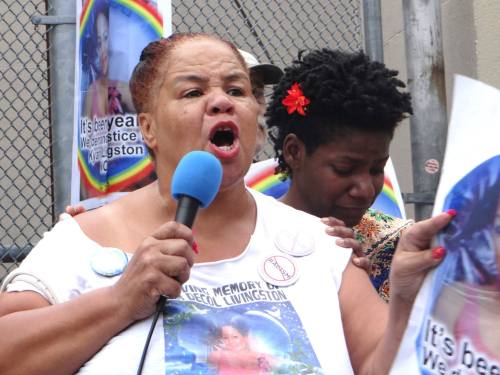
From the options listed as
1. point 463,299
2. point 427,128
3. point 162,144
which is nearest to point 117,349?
→ point 162,144

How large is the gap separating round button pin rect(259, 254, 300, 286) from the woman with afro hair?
80 cm

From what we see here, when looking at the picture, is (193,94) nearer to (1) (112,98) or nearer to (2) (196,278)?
(2) (196,278)

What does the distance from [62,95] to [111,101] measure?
2.25 ft

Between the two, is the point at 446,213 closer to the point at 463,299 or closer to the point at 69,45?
the point at 463,299

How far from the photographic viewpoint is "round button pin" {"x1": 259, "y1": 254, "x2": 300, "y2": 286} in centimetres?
250

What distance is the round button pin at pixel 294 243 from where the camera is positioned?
8.54 ft

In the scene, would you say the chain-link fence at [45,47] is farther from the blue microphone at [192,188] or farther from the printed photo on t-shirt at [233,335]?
the blue microphone at [192,188]

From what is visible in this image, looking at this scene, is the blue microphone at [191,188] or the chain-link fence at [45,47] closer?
the blue microphone at [191,188]

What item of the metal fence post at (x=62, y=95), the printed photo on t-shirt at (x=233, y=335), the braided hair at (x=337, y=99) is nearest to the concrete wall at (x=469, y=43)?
the braided hair at (x=337, y=99)

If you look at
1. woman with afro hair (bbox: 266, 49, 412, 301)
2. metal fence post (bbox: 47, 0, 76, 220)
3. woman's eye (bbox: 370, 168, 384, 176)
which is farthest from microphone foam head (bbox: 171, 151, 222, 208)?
metal fence post (bbox: 47, 0, 76, 220)

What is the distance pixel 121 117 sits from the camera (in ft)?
11.5

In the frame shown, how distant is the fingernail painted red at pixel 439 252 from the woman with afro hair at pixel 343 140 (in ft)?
4.84

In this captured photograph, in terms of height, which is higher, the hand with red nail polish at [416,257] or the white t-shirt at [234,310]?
the hand with red nail polish at [416,257]

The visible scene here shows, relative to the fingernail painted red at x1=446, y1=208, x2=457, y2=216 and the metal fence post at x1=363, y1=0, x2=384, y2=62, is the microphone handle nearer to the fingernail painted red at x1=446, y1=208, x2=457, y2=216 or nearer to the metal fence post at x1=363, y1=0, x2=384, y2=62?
the fingernail painted red at x1=446, y1=208, x2=457, y2=216
